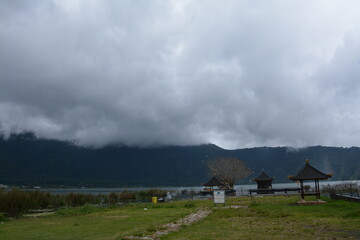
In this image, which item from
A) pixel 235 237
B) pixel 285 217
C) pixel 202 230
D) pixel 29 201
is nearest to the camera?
pixel 235 237

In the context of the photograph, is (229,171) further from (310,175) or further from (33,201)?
(33,201)

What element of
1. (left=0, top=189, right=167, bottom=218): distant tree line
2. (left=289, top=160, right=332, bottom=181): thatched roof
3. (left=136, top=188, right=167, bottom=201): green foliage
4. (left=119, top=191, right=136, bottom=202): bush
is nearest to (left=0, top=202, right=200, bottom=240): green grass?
(left=0, top=189, right=167, bottom=218): distant tree line

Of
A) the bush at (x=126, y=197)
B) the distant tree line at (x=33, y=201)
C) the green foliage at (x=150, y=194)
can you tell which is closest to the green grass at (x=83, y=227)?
the distant tree line at (x=33, y=201)

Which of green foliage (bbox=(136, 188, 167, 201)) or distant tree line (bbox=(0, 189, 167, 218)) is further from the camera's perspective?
green foliage (bbox=(136, 188, 167, 201))

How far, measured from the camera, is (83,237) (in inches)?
550

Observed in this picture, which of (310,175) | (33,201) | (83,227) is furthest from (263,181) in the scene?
(83,227)

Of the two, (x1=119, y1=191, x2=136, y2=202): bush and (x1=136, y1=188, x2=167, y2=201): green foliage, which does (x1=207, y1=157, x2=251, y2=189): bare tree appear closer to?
(x1=136, y1=188, x2=167, y2=201): green foliage

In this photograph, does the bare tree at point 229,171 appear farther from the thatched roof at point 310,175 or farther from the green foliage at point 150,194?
the thatched roof at point 310,175

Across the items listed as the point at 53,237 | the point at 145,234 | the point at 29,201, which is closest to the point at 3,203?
the point at 29,201

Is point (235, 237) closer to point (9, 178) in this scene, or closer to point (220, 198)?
point (220, 198)

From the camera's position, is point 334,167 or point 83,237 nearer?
point 83,237

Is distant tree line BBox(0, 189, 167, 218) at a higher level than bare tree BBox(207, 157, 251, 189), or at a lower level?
lower

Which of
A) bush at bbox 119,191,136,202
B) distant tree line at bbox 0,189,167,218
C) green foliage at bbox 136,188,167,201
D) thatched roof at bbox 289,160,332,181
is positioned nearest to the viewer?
distant tree line at bbox 0,189,167,218

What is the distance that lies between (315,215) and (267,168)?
609 ft
